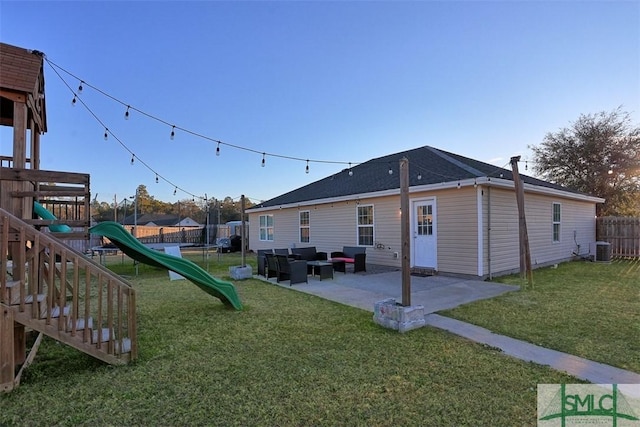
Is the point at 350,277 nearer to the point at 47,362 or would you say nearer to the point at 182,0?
Answer: the point at 47,362

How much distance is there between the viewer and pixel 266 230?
16594 mm

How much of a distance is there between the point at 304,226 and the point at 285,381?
10.9m

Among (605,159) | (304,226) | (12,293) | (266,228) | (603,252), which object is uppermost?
(605,159)

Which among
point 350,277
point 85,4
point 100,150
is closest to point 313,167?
point 350,277

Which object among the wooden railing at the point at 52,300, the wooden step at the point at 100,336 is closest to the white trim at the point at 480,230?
the wooden railing at the point at 52,300

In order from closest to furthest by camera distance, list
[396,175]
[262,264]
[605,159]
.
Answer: [262,264]
[396,175]
[605,159]

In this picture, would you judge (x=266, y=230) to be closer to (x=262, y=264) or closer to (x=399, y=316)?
(x=262, y=264)

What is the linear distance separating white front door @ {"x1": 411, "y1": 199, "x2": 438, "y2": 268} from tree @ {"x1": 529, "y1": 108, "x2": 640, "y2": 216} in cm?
1614

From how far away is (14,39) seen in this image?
6586 mm

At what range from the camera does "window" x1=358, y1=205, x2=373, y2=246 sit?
422 inches

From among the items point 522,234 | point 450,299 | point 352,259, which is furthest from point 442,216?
point 450,299

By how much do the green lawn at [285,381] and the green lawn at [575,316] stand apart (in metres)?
0.93

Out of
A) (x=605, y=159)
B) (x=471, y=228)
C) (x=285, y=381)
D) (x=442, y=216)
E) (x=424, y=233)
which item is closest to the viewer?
(x=285, y=381)

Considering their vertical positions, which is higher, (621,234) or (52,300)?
(621,234)
